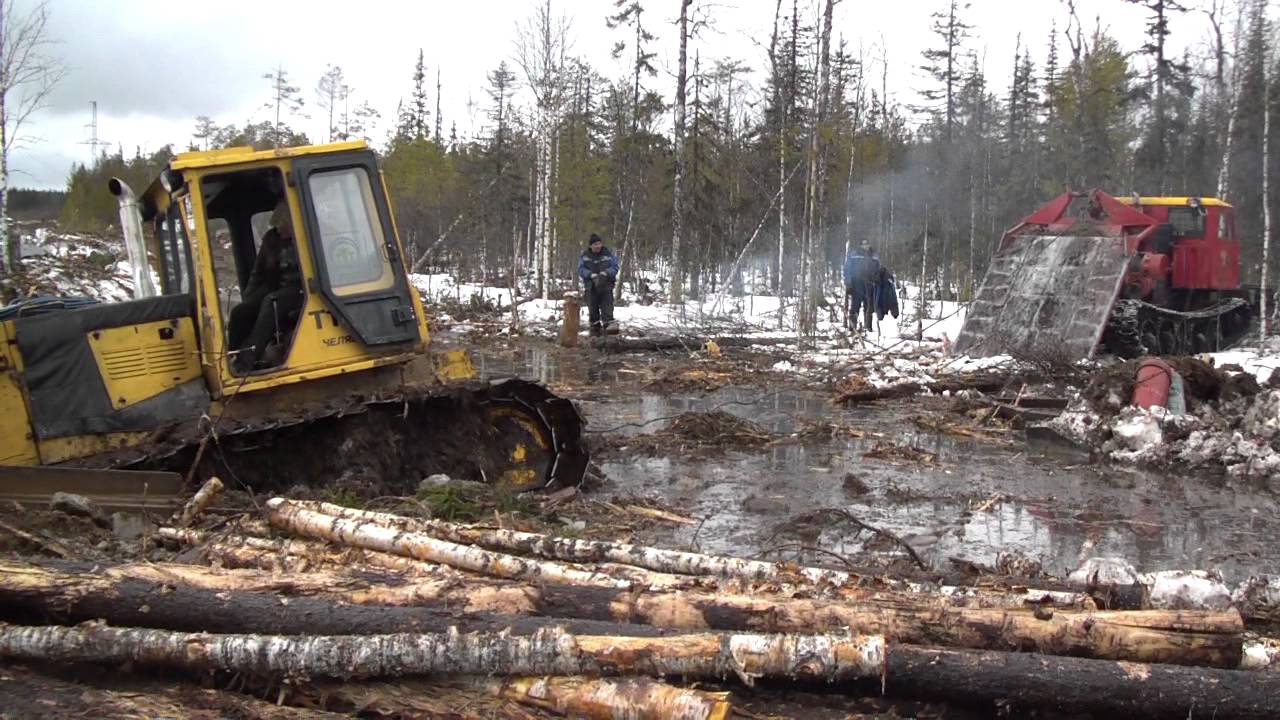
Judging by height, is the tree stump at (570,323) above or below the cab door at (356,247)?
below

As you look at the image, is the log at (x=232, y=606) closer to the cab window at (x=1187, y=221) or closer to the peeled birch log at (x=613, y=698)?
the peeled birch log at (x=613, y=698)

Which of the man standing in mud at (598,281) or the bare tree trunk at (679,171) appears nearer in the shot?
the man standing in mud at (598,281)

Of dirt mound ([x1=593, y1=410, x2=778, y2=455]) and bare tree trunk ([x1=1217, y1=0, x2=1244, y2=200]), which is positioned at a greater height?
bare tree trunk ([x1=1217, y1=0, x2=1244, y2=200])

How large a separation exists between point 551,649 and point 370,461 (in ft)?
12.0

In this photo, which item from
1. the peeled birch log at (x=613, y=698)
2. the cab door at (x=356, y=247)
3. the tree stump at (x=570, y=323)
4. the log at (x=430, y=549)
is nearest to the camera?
the peeled birch log at (x=613, y=698)

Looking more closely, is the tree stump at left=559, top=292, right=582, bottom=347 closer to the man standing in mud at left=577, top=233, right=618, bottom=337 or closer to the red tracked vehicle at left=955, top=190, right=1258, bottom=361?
the man standing in mud at left=577, top=233, right=618, bottom=337

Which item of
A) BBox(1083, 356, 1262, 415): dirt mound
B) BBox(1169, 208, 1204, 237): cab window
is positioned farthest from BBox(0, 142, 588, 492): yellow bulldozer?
BBox(1169, 208, 1204, 237): cab window

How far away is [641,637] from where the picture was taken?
3.52 metres

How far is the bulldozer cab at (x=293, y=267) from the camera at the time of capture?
6594mm

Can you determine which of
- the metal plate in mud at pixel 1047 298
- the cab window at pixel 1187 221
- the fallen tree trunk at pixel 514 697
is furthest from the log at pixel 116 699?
the cab window at pixel 1187 221

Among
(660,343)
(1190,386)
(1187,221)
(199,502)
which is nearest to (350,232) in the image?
(199,502)

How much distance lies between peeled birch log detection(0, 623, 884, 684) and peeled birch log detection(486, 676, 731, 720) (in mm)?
42

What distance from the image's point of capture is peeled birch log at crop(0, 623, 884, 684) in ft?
11.3

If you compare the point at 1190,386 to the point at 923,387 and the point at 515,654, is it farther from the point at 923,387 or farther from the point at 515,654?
the point at 515,654
